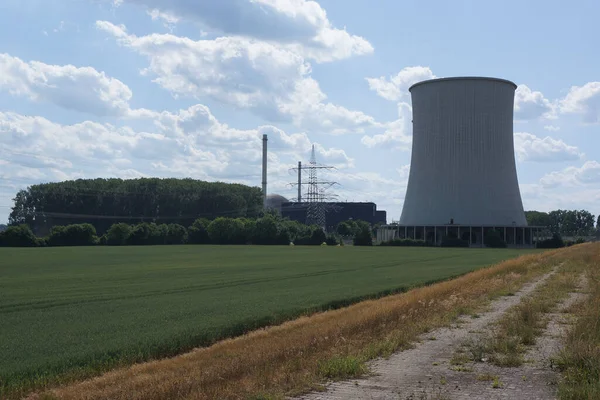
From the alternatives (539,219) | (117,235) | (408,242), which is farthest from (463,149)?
(539,219)

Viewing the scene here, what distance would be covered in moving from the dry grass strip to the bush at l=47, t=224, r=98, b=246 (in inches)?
2761

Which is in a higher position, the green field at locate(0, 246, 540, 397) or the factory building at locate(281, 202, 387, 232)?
the factory building at locate(281, 202, 387, 232)

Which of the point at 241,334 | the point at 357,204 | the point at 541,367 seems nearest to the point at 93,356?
the point at 241,334

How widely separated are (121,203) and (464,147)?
2473 inches

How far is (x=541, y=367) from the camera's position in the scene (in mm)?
8500

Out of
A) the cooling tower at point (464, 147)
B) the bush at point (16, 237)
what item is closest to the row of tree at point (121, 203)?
the bush at point (16, 237)

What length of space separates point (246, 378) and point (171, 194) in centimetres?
11119

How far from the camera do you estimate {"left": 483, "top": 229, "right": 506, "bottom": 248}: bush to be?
262 ft

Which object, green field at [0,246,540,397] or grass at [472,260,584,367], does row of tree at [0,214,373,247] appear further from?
grass at [472,260,584,367]

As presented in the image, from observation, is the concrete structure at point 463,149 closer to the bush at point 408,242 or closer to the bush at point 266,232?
the bush at point 408,242

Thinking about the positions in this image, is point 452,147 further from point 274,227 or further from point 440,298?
point 440,298

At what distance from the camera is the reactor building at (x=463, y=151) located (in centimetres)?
7219

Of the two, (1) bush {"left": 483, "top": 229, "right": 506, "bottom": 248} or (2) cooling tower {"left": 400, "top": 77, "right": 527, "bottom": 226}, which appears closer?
(2) cooling tower {"left": 400, "top": 77, "right": 527, "bottom": 226}

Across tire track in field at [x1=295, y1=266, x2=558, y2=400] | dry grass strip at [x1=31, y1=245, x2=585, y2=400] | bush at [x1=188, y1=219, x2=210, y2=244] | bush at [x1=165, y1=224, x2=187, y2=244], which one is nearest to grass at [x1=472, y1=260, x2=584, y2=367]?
tire track in field at [x1=295, y1=266, x2=558, y2=400]
